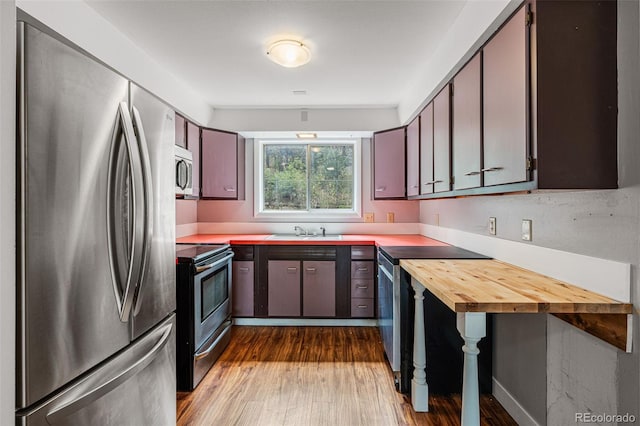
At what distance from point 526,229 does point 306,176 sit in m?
2.66

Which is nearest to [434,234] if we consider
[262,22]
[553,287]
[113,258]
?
[553,287]

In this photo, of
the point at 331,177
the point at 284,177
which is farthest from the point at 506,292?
the point at 284,177

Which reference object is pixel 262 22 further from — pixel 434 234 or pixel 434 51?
pixel 434 234

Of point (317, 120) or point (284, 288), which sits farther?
point (317, 120)

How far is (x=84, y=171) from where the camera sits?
0.99m

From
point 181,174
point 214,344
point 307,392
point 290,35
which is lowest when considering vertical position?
point 307,392

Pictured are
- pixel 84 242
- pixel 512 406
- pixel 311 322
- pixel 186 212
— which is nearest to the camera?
pixel 84 242

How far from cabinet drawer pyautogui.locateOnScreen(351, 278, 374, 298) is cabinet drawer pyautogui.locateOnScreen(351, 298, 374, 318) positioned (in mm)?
50

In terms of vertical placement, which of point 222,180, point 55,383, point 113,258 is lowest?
point 55,383

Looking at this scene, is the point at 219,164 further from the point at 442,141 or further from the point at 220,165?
the point at 442,141

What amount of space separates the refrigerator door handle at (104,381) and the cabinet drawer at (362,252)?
Answer: 209cm

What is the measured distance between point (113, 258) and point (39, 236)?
26 centimetres

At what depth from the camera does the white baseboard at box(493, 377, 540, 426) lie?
1.74 metres

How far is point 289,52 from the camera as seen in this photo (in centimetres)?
226
